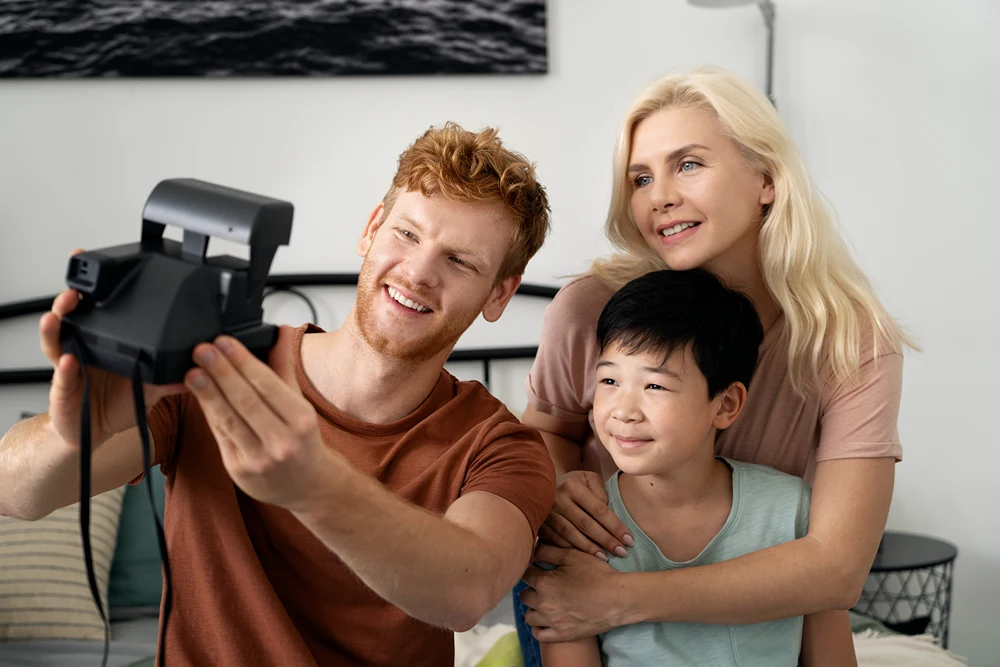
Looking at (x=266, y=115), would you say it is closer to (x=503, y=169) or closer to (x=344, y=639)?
(x=503, y=169)

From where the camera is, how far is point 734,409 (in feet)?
4.62


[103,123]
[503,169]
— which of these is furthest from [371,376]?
[103,123]

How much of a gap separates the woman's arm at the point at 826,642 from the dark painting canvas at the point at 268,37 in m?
1.74

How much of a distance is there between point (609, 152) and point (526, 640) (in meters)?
1.65

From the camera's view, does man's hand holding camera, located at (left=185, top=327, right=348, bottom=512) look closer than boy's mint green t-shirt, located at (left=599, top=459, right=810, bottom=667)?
Yes

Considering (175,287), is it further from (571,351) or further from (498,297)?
(571,351)

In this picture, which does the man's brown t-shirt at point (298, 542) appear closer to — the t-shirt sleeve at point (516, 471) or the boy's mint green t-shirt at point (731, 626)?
the t-shirt sleeve at point (516, 471)

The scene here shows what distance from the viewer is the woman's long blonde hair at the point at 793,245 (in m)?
1.44

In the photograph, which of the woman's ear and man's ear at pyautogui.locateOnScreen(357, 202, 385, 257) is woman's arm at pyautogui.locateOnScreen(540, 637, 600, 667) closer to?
man's ear at pyautogui.locateOnScreen(357, 202, 385, 257)

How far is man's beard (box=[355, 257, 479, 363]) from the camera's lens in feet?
4.07

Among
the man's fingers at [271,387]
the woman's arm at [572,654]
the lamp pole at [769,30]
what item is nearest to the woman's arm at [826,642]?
the woman's arm at [572,654]

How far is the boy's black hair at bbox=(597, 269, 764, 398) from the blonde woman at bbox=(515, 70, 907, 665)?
0.22 ft

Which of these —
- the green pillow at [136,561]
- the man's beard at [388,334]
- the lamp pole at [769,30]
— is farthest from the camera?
the lamp pole at [769,30]

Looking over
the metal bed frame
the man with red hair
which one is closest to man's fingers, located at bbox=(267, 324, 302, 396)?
the man with red hair
